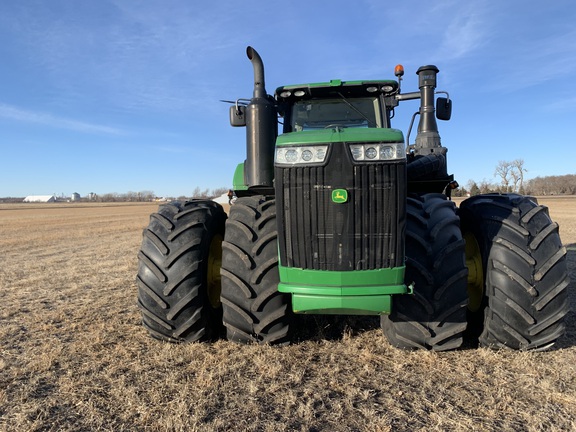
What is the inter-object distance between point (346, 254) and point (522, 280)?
59.1 inches

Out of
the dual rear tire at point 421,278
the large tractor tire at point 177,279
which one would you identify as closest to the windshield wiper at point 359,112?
the dual rear tire at point 421,278

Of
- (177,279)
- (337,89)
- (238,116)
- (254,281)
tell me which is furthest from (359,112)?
(177,279)

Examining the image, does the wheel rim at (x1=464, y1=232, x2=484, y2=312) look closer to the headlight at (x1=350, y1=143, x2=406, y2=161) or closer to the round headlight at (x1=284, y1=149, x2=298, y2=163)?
the headlight at (x1=350, y1=143, x2=406, y2=161)

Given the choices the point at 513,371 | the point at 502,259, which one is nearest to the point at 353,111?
the point at 502,259

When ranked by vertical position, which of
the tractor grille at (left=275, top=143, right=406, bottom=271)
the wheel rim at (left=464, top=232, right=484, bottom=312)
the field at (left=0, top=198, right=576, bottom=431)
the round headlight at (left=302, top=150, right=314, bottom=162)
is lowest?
the field at (left=0, top=198, right=576, bottom=431)

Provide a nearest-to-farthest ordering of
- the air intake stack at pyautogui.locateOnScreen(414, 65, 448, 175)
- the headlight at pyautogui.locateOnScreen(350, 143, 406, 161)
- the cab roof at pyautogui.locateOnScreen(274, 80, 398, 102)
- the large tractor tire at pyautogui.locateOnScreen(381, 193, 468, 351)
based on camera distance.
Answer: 1. the headlight at pyautogui.locateOnScreen(350, 143, 406, 161)
2. the large tractor tire at pyautogui.locateOnScreen(381, 193, 468, 351)
3. the cab roof at pyautogui.locateOnScreen(274, 80, 398, 102)
4. the air intake stack at pyautogui.locateOnScreen(414, 65, 448, 175)

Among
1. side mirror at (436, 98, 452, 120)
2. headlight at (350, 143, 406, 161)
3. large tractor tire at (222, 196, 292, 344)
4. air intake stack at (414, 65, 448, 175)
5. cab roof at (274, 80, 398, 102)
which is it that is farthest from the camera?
air intake stack at (414, 65, 448, 175)

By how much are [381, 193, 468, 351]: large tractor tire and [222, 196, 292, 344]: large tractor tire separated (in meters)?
0.97

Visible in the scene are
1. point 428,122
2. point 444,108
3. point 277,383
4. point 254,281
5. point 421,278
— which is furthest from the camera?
point 428,122

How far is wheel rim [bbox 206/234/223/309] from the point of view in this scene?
13.2ft

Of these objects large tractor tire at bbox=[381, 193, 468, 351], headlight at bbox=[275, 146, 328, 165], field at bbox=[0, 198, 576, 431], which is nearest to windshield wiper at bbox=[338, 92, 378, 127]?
large tractor tire at bbox=[381, 193, 468, 351]

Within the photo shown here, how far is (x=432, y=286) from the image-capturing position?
322 centimetres

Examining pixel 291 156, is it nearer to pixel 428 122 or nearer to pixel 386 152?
pixel 386 152

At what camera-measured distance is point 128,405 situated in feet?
8.68
